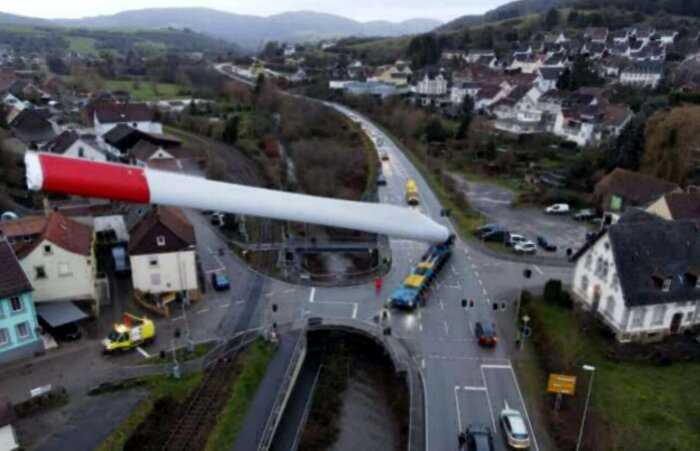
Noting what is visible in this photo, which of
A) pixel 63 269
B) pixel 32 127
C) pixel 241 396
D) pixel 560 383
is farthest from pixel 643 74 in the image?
pixel 63 269

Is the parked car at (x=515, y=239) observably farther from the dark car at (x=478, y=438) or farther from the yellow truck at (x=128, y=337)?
the yellow truck at (x=128, y=337)

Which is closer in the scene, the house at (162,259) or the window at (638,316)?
the window at (638,316)

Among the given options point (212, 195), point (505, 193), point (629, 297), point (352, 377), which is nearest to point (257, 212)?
point (212, 195)

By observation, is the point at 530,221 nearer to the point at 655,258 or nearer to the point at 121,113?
the point at 655,258

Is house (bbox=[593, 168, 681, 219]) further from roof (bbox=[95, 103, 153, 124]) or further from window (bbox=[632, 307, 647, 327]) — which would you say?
roof (bbox=[95, 103, 153, 124])

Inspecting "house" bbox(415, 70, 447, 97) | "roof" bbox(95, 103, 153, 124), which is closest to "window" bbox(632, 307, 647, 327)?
"roof" bbox(95, 103, 153, 124)

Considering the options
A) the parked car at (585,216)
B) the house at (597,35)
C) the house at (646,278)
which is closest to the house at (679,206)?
the house at (646,278)
